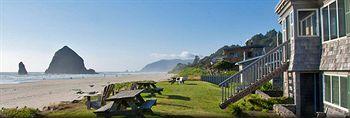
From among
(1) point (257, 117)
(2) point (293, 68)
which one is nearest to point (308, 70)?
(2) point (293, 68)

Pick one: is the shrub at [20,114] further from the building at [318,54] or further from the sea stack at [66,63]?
the sea stack at [66,63]

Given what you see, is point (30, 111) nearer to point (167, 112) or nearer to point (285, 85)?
point (167, 112)

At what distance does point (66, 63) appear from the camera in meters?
189

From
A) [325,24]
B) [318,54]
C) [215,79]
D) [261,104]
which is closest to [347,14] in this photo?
[325,24]

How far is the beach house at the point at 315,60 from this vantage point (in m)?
10.4

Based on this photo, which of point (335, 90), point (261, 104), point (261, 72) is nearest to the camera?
point (335, 90)

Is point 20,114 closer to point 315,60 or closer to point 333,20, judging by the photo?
point 315,60

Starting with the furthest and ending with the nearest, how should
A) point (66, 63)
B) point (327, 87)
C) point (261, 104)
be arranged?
point (66, 63) < point (261, 104) < point (327, 87)

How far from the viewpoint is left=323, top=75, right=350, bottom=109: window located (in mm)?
10082

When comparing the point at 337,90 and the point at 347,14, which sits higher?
the point at 347,14

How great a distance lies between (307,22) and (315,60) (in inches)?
69.7

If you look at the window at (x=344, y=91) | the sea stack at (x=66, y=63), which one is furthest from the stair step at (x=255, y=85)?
the sea stack at (x=66, y=63)

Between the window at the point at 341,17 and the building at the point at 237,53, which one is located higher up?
the building at the point at 237,53

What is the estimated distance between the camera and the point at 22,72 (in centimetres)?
15688
